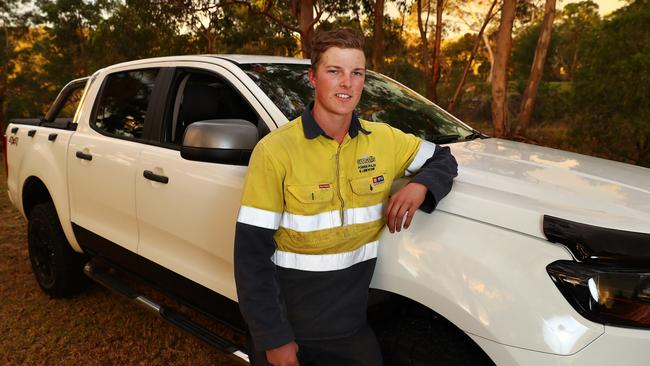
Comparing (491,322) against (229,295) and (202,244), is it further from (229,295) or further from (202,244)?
(202,244)

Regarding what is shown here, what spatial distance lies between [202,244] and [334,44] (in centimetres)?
120

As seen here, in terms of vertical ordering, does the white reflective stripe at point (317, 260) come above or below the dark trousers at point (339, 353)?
above

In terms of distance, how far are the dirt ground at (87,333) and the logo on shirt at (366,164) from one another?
1695 mm

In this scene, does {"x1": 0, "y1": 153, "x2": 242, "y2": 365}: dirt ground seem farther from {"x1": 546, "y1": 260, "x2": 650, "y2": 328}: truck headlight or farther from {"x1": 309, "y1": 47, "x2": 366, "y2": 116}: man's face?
{"x1": 546, "y1": 260, "x2": 650, "y2": 328}: truck headlight

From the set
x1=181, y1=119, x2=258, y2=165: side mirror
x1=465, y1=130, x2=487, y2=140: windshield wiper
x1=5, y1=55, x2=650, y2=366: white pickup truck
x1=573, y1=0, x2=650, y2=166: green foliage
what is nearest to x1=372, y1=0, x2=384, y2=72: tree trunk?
x1=573, y1=0, x2=650, y2=166: green foliage

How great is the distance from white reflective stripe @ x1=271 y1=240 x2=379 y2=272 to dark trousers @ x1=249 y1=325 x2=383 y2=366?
257mm

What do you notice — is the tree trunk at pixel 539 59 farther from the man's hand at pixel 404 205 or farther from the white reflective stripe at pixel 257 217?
the white reflective stripe at pixel 257 217

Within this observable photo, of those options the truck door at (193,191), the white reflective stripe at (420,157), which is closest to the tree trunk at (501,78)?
the truck door at (193,191)

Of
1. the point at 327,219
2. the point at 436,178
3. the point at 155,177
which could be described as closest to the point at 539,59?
the point at 155,177

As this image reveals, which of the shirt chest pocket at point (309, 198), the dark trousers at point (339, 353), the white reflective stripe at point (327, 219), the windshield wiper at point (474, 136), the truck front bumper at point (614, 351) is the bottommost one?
the dark trousers at point (339, 353)

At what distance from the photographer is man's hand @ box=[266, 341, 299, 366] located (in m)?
1.52

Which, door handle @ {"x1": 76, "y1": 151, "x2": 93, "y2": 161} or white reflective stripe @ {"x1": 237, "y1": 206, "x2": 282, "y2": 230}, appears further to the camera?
door handle @ {"x1": 76, "y1": 151, "x2": 93, "y2": 161}

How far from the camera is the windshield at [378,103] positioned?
2.38 metres

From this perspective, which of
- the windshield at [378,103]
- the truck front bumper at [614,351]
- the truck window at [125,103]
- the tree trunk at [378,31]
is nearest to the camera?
the truck front bumper at [614,351]
